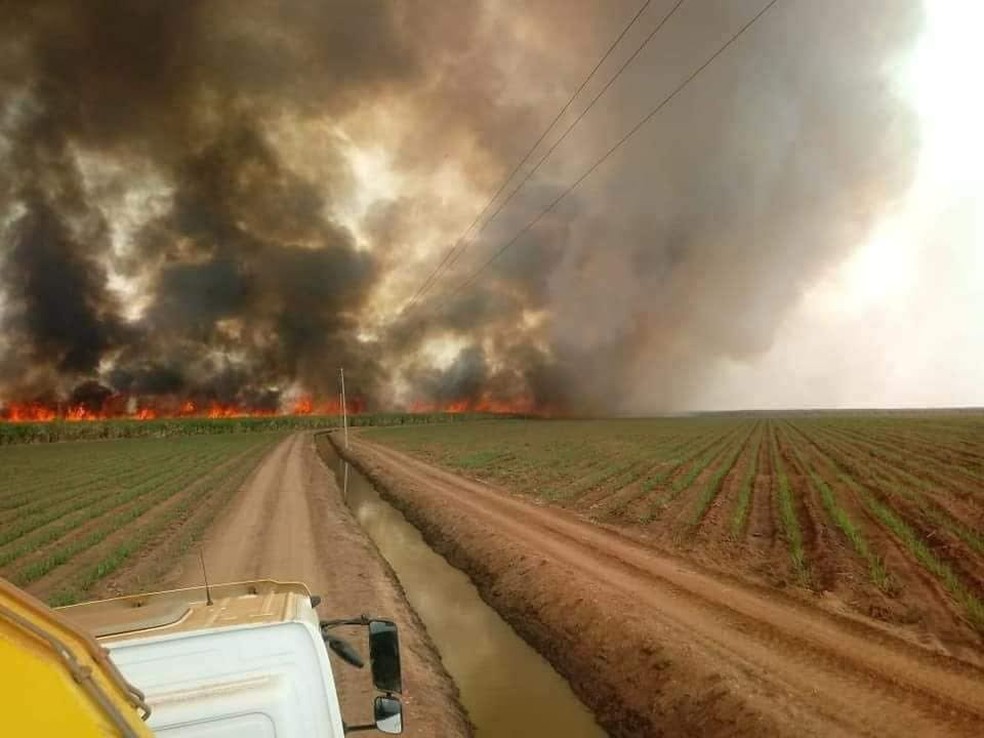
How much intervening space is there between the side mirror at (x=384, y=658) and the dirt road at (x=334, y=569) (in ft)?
15.7

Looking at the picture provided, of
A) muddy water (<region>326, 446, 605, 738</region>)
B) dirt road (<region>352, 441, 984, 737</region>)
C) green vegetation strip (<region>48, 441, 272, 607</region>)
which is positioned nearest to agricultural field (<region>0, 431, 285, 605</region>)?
green vegetation strip (<region>48, 441, 272, 607</region>)

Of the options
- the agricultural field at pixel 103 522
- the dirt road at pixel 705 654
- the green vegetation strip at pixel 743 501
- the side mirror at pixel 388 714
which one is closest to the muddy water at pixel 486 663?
the dirt road at pixel 705 654

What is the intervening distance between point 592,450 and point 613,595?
3058 centimetres

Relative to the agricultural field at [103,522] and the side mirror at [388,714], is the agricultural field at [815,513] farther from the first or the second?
the agricultural field at [103,522]

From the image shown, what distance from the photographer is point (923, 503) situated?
756 inches

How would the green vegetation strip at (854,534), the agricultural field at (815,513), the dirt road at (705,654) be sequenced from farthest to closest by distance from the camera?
1. the green vegetation strip at (854,534)
2. the agricultural field at (815,513)
3. the dirt road at (705,654)

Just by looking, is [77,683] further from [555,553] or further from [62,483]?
[62,483]

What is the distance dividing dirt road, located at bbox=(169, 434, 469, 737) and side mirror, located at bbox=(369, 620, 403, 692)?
479 cm

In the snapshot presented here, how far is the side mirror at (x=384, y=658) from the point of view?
3570mm

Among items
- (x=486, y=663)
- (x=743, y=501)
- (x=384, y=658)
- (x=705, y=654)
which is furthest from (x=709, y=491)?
(x=384, y=658)

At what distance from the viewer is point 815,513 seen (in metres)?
18.0

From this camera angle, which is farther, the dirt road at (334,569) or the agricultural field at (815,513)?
the agricultural field at (815,513)

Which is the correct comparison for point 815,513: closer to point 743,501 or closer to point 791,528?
point 791,528

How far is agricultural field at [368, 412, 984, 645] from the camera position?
37.6 ft
